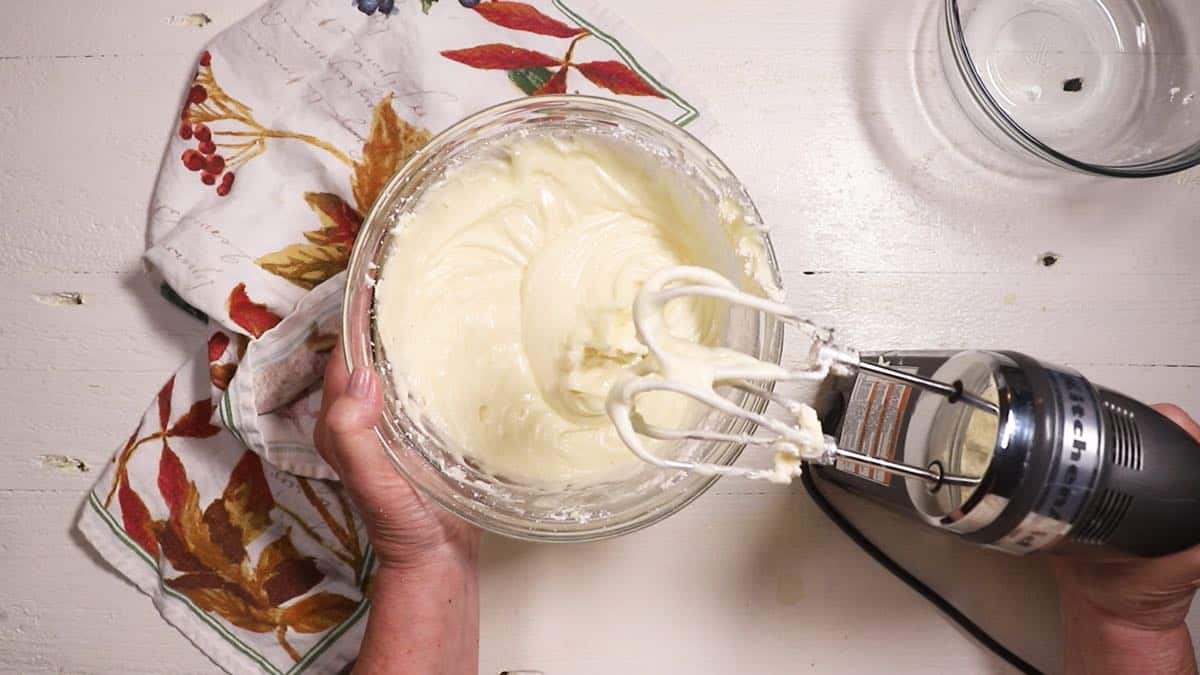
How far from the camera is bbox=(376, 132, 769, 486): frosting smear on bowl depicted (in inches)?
26.2

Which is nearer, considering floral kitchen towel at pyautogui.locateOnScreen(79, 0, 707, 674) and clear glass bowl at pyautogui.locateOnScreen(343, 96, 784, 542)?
clear glass bowl at pyautogui.locateOnScreen(343, 96, 784, 542)

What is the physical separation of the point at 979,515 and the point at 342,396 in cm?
47

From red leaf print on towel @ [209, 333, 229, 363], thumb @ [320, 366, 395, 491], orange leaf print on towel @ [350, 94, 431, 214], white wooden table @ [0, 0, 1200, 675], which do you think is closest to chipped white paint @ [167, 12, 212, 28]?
white wooden table @ [0, 0, 1200, 675]

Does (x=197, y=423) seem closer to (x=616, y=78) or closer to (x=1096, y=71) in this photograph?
(x=616, y=78)

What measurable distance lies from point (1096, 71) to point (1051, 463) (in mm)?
529

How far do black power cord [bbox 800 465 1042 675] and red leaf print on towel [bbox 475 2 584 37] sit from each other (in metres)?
0.49

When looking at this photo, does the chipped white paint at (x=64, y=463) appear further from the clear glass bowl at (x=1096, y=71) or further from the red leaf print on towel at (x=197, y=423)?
the clear glass bowl at (x=1096, y=71)

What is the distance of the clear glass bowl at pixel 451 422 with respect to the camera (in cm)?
64

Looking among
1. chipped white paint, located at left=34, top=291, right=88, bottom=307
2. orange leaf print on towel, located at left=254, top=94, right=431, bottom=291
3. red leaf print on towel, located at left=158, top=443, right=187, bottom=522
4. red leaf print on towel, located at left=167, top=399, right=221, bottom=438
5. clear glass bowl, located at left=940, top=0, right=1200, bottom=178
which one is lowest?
red leaf print on towel, located at left=158, top=443, right=187, bottom=522

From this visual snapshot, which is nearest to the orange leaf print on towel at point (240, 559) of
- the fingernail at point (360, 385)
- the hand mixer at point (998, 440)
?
the fingernail at point (360, 385)

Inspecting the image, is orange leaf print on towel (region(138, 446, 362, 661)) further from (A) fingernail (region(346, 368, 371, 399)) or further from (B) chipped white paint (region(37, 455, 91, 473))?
(A) fingernail (region(346, 368, 371, 399))

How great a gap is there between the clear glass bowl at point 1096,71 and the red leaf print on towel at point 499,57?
44cm

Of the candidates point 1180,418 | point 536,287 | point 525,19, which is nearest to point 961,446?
point 1180,418

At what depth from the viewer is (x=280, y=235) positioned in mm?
766
